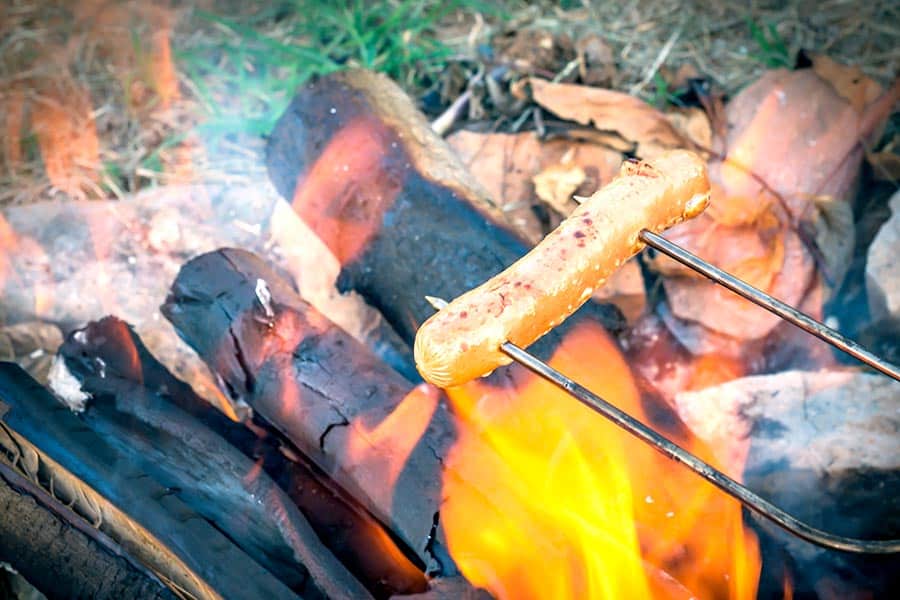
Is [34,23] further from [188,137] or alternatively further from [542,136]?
[542,136]

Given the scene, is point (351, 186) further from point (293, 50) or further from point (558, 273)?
point (293, 50)

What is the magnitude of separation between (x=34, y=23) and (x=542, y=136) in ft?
8.98

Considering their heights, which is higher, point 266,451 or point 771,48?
point 771,48

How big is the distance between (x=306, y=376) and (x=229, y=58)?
8.54 feet

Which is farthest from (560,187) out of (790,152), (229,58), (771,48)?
(229,58)

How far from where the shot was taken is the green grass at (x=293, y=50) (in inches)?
151

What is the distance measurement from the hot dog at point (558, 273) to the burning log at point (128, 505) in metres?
0.63

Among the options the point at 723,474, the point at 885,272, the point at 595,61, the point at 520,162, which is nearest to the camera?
the point at 723,474

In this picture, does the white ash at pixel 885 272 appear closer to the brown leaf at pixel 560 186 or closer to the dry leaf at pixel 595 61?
the brown leaf at pixel 560 186

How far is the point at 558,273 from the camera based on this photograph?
59.1 inches

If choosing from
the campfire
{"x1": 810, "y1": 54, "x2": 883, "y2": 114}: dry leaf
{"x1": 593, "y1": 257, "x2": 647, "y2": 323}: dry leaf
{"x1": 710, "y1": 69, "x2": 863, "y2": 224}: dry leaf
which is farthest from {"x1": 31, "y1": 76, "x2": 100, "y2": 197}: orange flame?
{"x1": 810, "y1": 54, "x2": 883, "y2": 114}: dry leaf

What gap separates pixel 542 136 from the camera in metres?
3.19

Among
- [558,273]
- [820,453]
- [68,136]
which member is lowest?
[820,453]

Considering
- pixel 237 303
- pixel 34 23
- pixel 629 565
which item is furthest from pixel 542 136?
pixel 34 23
